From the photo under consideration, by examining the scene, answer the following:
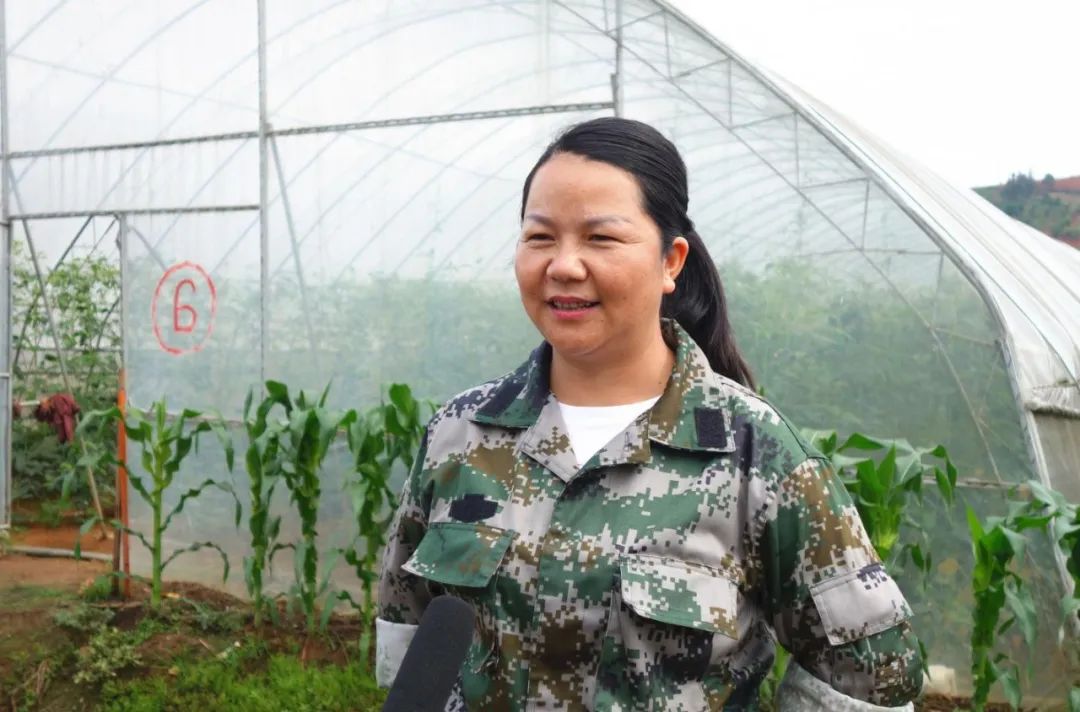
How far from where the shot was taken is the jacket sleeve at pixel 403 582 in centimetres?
149

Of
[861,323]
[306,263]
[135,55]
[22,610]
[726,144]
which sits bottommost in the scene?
[22,610]

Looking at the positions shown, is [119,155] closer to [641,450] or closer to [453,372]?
[453,372]

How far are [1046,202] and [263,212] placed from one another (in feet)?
37.4

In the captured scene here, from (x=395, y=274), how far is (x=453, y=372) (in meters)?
0.61

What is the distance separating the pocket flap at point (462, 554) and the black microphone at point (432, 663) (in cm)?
56

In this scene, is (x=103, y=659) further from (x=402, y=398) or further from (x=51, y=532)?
(x=51, y=532)

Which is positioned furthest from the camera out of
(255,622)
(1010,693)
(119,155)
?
(119,155)

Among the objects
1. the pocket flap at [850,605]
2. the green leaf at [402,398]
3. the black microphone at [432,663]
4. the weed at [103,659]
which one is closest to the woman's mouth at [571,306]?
the pocket flap at [850,605]

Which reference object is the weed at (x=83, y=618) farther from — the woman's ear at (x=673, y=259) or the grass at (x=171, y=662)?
the woman's ear at (x=673, y=259)

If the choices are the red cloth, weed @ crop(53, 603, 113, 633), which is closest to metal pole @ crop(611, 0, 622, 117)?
weed @ crop(53, 603, 113, 633)

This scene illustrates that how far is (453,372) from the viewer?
4.71 m

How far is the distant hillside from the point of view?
1210 cm

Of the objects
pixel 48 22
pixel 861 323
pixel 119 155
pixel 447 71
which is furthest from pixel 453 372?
pixel 48 22

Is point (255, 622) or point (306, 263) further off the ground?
point (306, 263)
